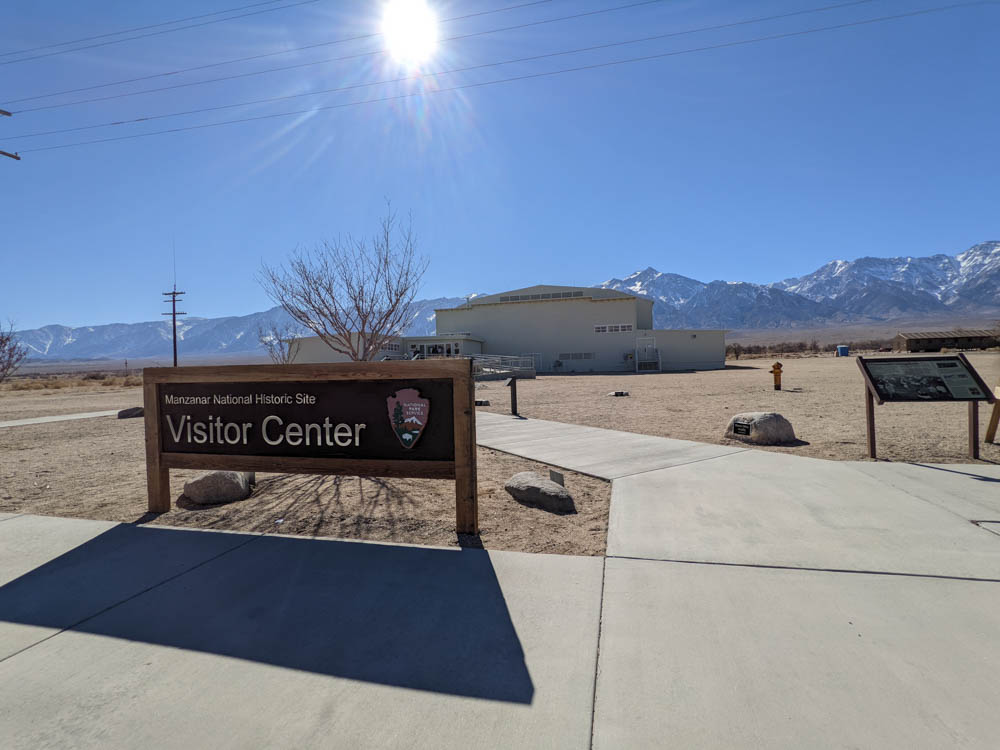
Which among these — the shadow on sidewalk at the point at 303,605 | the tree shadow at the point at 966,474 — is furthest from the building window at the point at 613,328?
the shadow on sidewalk at the point at 303,605

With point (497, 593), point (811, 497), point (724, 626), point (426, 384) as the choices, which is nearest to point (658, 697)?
point (724, 626)

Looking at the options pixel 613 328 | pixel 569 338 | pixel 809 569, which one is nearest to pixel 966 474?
pixel 809 569

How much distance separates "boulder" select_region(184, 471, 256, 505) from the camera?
5.46 metres

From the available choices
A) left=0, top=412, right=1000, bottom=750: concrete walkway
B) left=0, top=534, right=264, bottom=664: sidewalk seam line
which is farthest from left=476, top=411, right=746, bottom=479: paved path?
left=0, top=534, right=264, bottom=664: sidewalk seam line

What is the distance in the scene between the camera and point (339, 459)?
4.61 metres

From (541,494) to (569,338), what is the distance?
1572 inches

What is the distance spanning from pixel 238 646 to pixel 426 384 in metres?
2.30

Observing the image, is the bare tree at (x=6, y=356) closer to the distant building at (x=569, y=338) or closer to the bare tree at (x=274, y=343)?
the bare tree at (x=274, y=343)

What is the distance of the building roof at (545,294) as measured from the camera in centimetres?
4466

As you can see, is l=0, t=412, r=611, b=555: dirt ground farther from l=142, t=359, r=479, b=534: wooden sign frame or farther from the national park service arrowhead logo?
the national park service arrowhead logo

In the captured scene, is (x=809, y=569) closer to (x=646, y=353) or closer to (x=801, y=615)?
(x=801, y=615)

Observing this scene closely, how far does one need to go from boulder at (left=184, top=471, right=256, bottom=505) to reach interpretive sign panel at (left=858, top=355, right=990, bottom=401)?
7948 mm

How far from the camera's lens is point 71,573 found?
145 inches

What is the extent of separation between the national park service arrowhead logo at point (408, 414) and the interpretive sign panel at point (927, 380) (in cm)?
617
